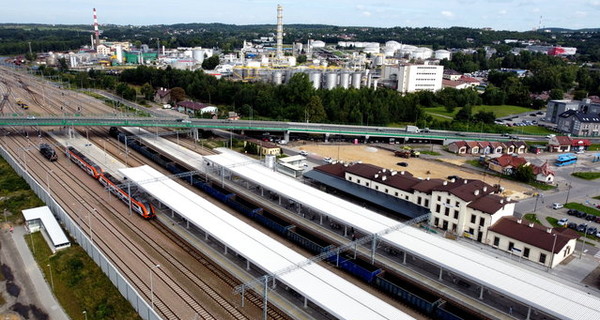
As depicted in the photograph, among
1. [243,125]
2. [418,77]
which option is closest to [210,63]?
[418,77]

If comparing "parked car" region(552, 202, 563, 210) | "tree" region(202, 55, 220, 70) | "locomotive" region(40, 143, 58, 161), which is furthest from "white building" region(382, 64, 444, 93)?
"locomotive" region(40, 143, 58, 161)

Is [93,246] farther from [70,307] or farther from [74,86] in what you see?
[74,86]

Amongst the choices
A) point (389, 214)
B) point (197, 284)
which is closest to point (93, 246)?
point (197, 284)

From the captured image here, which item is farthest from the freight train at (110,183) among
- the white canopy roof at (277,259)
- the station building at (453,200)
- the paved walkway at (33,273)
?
the station building at (453,200)

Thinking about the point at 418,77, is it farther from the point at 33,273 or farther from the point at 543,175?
the point at 33,273

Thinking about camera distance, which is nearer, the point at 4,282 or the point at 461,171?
the point at 4,282

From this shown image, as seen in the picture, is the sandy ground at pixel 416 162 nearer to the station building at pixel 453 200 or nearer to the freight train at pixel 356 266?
the station building at pixel 453 200
